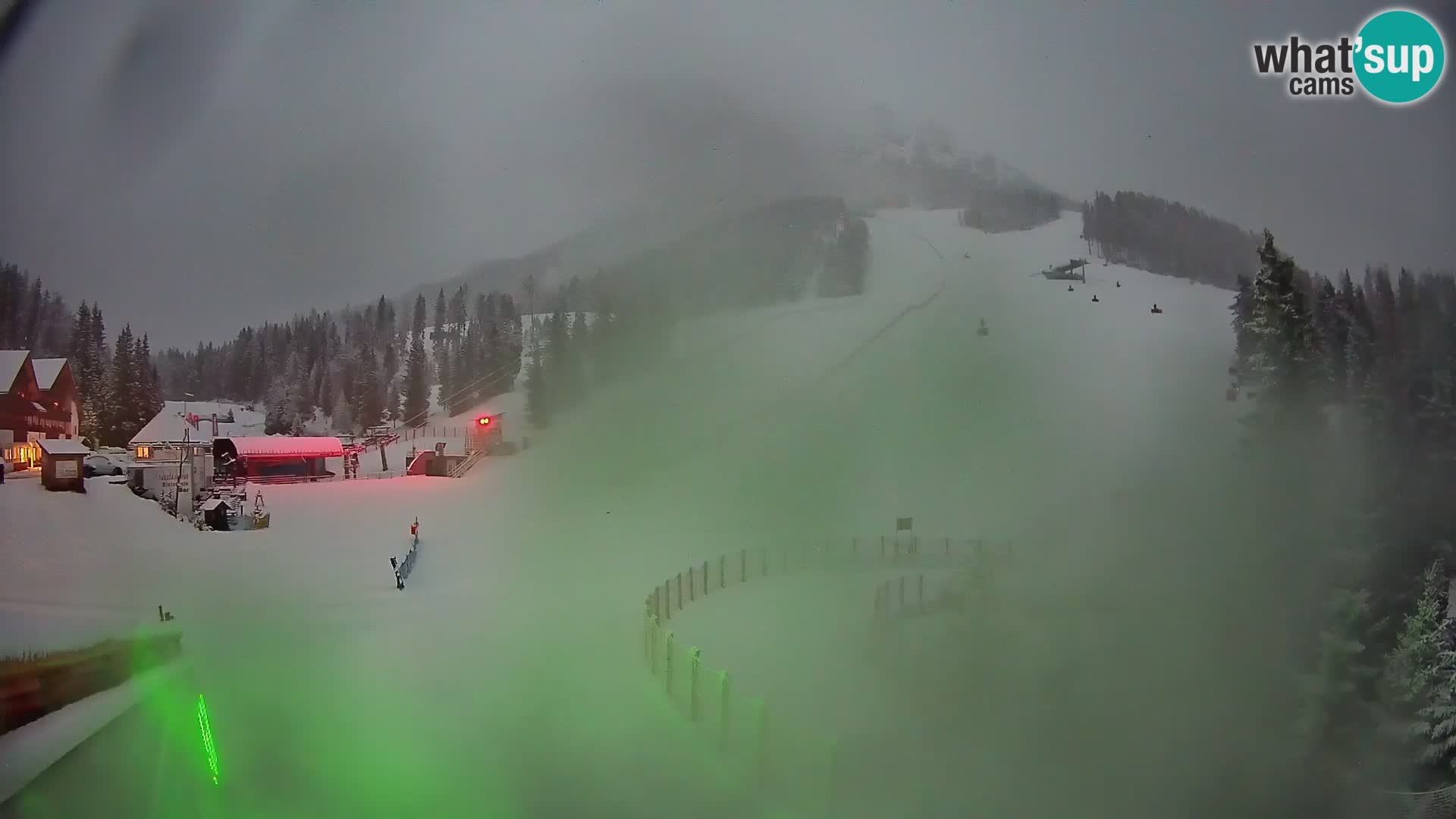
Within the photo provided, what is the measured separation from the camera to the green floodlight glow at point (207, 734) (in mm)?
3033

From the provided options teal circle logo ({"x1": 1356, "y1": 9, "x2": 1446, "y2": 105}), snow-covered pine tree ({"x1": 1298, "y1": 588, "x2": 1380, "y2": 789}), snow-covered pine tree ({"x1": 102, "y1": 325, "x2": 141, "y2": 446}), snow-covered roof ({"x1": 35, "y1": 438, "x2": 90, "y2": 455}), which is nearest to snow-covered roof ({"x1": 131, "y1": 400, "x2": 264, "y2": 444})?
snow-covered pine tree ({"x1": 102, "y1": 325, "x2": 141, "y2": 446})

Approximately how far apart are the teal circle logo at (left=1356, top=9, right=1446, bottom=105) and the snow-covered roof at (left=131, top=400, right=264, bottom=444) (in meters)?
4.89

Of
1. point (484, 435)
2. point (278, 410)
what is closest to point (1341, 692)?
point (484, 435)

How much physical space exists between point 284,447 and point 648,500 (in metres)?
1.52

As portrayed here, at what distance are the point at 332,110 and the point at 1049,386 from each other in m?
3.26

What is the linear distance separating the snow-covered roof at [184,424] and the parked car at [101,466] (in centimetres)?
12

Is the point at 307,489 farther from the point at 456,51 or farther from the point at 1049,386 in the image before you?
the point at 1049,386

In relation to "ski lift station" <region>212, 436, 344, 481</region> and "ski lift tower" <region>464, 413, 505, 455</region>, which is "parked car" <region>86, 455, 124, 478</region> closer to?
"ski lift station" <region>212, 436, 344, 481</region>

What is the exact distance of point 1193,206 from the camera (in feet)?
12.1

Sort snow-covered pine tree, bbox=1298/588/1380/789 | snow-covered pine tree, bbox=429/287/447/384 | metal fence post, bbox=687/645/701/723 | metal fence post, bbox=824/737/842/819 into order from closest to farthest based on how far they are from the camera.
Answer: metal fence post, bbox=824/737/842/819 → metal fence post, bbox=687/645/701/723 → snow-covered pine tree, bbox=1298/588/1380/789 → snow-covered pine tree, bbox=429/287/447/384

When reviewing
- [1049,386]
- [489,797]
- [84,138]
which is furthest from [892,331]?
[84,138]

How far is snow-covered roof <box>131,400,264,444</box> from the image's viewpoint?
11.6 feet

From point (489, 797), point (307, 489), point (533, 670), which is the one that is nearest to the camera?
point (489, 797)

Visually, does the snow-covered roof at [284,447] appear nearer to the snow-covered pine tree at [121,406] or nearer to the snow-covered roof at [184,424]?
the snow-covered roof at [184,424]
